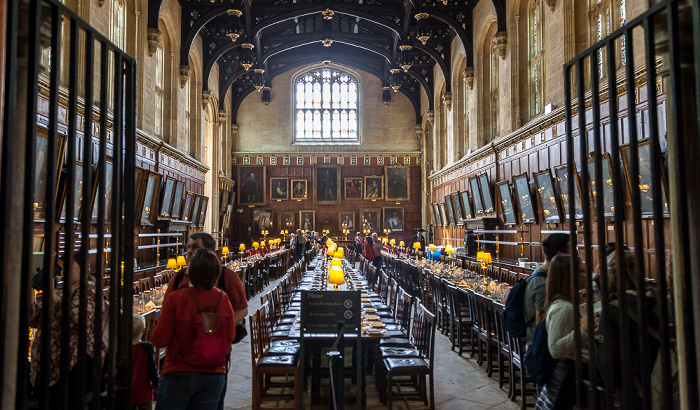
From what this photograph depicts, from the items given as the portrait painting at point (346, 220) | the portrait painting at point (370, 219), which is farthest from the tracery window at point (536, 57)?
the portrait painting at point (346, 220)

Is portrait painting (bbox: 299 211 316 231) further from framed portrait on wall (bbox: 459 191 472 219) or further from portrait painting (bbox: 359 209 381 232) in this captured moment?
framed portrait on wall (bbox: 459 191 472 219)

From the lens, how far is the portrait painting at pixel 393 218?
78.4 feet

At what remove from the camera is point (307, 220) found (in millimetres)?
23719

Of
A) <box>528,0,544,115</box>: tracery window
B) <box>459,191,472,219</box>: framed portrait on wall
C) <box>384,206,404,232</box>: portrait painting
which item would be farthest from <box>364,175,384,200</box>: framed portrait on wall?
<box>528,0,544,115</box>: tracery window

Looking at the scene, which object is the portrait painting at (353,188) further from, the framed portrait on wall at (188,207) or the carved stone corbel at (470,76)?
the framed portrait on wall at (188,207)

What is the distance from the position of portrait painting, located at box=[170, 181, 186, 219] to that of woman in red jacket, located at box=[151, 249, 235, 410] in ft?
35.8

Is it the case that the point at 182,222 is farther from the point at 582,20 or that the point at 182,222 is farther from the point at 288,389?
the point at 582,20

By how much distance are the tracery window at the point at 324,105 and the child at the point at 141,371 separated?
21.3 metres

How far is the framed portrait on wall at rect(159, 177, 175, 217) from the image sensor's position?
12484mm

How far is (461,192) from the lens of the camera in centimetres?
1558

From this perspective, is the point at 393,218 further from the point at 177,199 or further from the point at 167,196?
the point at 167,196

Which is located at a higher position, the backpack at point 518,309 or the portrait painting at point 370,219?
the portrait painting at point 370,219

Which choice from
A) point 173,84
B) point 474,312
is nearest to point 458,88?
point 173,84

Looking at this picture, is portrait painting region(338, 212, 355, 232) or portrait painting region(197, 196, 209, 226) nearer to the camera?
portrait painting region(197, 196, 209, 226)
